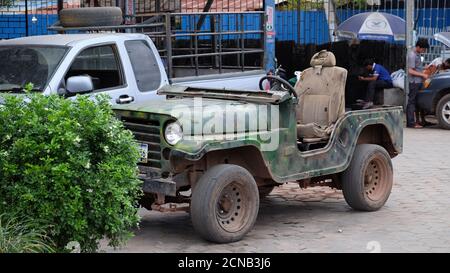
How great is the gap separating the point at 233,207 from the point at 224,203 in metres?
0.11

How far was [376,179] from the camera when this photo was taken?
29.4 feet

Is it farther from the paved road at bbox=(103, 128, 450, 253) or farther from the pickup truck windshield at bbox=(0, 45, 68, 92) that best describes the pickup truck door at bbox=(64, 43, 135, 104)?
the paved road at bbox=(103, 128, 450, 253)

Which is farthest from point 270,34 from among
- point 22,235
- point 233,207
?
point 22,235

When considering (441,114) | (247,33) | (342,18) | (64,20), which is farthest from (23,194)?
(342,18)

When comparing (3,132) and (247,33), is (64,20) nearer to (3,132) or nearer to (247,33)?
(247,33)

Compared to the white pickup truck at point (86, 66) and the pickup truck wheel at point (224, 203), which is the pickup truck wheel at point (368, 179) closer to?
the pickup truck wheel at point (224, 203)

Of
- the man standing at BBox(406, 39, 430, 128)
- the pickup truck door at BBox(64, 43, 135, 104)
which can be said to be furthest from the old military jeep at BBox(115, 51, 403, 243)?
the man standing at BBox(406, 39, 430, 128)

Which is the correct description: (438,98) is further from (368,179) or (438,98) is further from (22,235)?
(22,235)

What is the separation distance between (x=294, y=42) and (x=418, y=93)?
339 centimetres

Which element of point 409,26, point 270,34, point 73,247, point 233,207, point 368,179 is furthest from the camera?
point 409,26

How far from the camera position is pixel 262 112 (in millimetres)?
7719

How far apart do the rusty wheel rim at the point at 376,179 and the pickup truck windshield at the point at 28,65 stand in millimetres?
3584

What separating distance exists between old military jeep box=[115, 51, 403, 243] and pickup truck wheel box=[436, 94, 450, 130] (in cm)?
754
